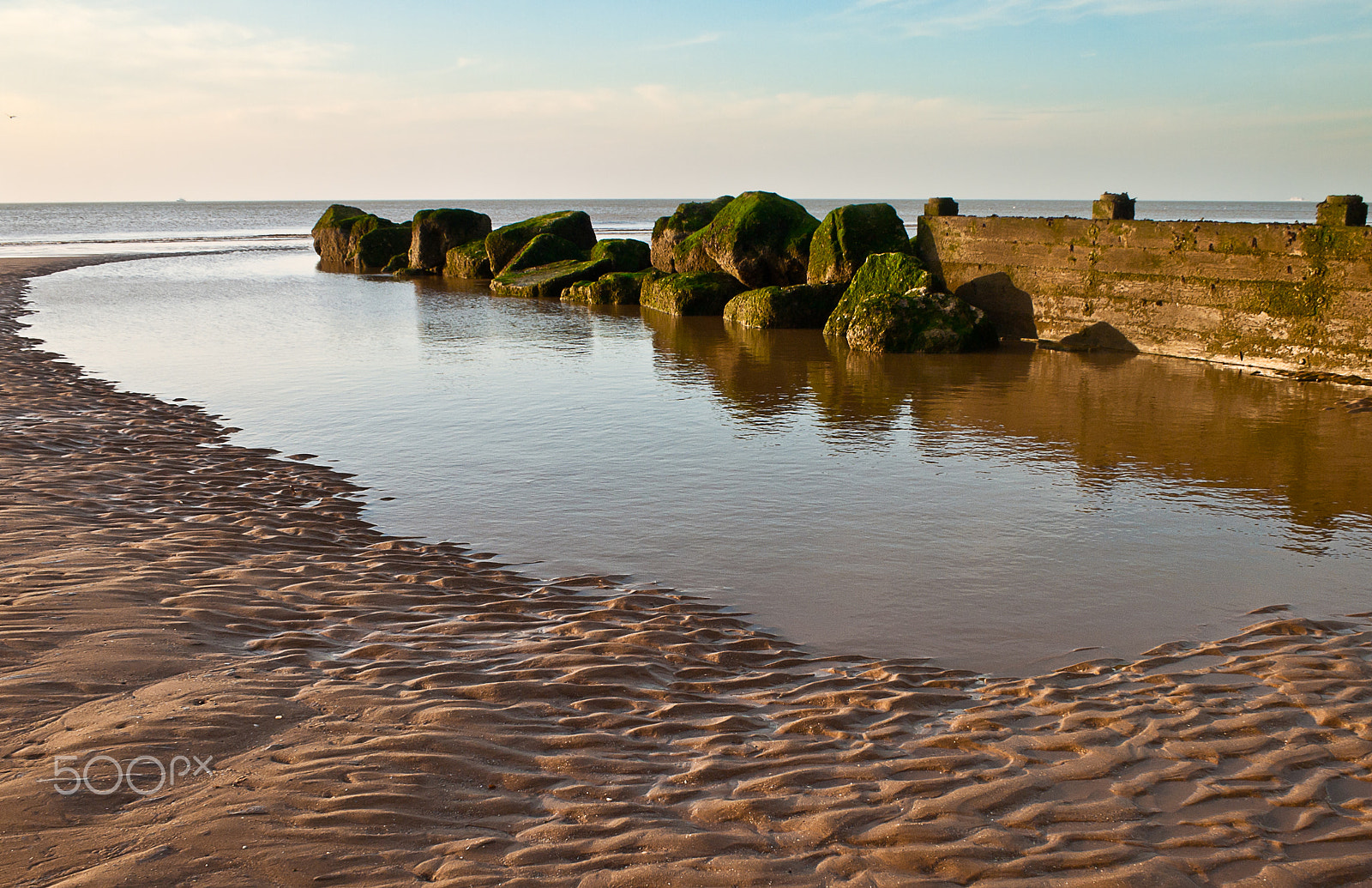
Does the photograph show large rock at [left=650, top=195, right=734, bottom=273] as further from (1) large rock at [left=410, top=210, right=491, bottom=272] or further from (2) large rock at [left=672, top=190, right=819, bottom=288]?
(1) large rock at [left=410, top=210, right=491, bottom=272]

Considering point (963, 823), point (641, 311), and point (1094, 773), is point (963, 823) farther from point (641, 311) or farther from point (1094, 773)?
point (641, 311)

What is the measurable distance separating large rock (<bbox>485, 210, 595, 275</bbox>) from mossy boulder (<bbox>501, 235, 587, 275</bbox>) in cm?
105

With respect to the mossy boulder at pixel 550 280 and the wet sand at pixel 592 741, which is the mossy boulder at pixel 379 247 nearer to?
the mossy boulder at pixel 550 280

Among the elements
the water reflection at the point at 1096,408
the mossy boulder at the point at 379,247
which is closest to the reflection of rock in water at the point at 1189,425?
the water reflection at the point at 1096,408

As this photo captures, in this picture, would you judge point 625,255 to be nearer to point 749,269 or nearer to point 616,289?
point 616,289

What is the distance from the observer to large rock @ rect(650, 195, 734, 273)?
23719 mm

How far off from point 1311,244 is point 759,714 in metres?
11.7

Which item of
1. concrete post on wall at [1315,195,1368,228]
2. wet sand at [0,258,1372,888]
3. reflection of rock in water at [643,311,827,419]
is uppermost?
concrete post on wall at [1315,195,1368,228]

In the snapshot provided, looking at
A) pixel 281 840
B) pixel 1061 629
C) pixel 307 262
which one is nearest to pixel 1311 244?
pixel 1061 629

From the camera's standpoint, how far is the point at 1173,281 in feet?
46.0

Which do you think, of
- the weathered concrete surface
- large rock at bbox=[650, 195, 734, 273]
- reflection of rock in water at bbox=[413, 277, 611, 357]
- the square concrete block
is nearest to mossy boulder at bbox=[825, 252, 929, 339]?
the weathered concrete surface

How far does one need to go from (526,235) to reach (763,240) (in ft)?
33.7

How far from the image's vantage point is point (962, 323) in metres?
14.9

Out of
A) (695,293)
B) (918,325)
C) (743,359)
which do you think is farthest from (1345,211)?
(695,293)
